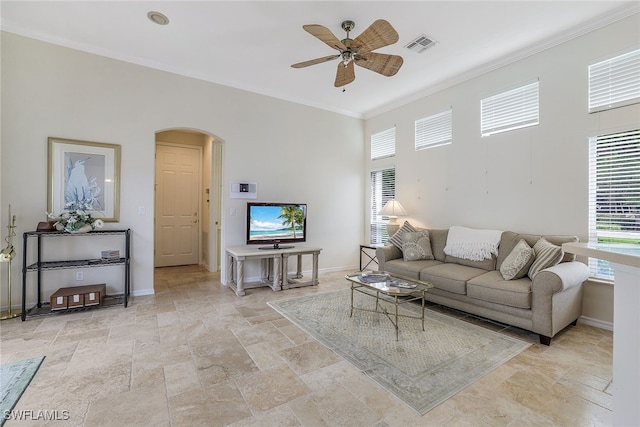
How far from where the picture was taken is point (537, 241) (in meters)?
3.08

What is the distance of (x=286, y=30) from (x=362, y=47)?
99 centimetres

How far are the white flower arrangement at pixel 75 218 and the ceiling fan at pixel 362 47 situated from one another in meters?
3.00

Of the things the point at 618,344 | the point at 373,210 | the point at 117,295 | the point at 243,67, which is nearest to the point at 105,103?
the point at 243,67

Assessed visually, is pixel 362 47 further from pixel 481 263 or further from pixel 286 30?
pixel 481 263

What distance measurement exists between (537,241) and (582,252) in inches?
92.4

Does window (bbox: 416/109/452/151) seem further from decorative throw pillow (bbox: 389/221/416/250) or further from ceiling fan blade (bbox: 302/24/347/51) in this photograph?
ceiling fan blade (bbox: 302/24/347/51)

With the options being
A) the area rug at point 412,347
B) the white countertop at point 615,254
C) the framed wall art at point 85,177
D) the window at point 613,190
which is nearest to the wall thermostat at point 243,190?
the framed wall art at point 85,177

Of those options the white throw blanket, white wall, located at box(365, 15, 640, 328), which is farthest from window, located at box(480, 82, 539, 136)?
the white throw blanket

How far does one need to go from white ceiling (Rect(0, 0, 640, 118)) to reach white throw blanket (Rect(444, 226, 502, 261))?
2.21 meters

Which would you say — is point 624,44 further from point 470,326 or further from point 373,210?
point 373,210

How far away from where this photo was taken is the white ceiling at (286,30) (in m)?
2.70

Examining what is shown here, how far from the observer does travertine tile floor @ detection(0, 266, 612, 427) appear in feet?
5.39

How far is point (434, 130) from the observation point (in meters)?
4.52

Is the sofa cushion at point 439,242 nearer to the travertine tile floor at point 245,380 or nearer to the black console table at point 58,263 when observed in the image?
the travertine tile floor at point 245,380
